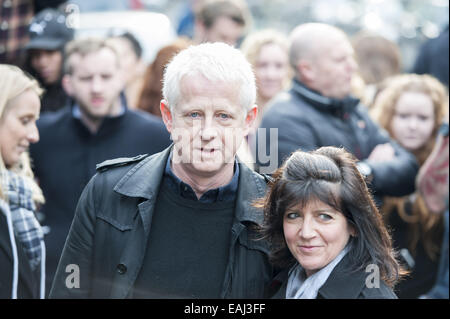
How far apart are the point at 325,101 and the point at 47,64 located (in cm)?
222

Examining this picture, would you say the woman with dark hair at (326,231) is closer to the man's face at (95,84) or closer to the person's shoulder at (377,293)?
the person's shoulder at (377,293)

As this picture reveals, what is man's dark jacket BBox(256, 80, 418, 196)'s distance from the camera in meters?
4.30

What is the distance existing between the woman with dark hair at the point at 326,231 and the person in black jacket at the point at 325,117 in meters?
1.42

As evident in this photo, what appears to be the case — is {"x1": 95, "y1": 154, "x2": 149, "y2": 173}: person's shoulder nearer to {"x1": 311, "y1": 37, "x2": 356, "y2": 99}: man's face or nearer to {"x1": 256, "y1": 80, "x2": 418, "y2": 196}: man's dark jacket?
{"x1": 256, "y1": 80, "x2": 418, "y2": 196}: man's dark jacket

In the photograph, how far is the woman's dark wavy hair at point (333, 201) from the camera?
2.63m

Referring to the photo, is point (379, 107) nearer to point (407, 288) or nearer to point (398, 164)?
point (398, 164)

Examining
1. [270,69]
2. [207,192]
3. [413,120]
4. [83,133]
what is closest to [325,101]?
[413,120]

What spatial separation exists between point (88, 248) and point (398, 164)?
2359 millimetres

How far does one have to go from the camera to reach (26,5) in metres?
5.89

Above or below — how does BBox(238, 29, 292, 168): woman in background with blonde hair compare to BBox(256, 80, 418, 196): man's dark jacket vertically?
above

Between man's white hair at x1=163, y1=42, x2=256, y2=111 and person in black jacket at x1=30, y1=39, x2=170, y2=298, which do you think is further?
person in black jacket at x1=30, y1=39, x2=170, y2=298

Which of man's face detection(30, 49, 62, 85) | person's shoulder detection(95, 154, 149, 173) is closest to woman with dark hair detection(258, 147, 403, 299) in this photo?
person's shoulder detection(95, 154, 149, 173)

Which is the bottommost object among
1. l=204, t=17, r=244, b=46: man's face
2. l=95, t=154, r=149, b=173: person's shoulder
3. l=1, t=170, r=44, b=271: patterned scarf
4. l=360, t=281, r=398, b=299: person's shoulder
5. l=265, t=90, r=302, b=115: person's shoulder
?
l=360, t=281, r=398, b=299: person's shoulder

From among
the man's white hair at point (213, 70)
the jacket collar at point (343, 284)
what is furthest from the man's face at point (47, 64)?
the jacket collar at point (343, 284)
